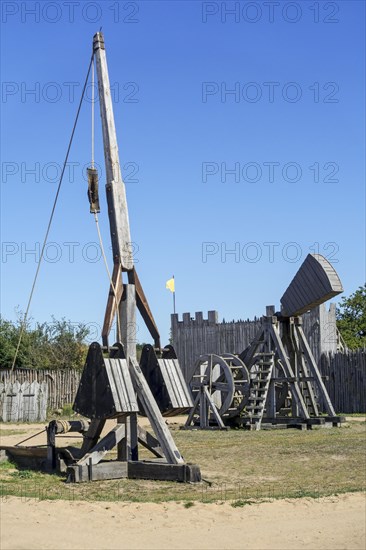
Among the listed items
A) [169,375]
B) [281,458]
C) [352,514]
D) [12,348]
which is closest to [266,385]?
[281,458]

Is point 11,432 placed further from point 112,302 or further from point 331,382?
point 331,382

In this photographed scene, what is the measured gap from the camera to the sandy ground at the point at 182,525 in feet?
24.1

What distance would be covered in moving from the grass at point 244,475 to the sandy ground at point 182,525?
0.38 metres

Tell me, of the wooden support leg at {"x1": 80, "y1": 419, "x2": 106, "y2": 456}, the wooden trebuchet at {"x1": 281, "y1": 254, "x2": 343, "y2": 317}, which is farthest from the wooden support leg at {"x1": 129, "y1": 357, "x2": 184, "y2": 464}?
the wooden trebuchet at {"x1": 281, "y1": 254, "x2": 343, "y2": 317}

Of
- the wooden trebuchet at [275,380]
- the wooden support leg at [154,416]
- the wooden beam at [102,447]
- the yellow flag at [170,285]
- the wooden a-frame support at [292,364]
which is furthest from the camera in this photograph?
the yellow flag at [170,285]

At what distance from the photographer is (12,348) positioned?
3428 centimetres

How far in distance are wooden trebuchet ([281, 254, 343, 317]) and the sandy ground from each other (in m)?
8.60

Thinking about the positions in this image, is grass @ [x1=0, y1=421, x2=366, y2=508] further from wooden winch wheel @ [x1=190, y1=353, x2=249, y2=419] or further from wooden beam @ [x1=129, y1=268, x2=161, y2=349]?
wooden winch wheel @ [x1=190, y1=353, x2=249, y2=419]

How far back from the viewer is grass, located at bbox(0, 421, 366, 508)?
9375mm

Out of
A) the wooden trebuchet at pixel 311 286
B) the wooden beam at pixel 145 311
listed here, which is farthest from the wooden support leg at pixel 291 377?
the wooden beam at pixel 145 311

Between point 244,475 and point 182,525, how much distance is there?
340 cm

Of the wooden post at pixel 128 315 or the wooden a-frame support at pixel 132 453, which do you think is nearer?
the wooden a-frame support at pixel 132 453

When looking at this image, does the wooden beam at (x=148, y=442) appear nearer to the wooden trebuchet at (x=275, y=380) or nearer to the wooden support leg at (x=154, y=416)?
the wooden support leg at (x=154, y=416)

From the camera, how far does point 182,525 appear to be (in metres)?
7.95
